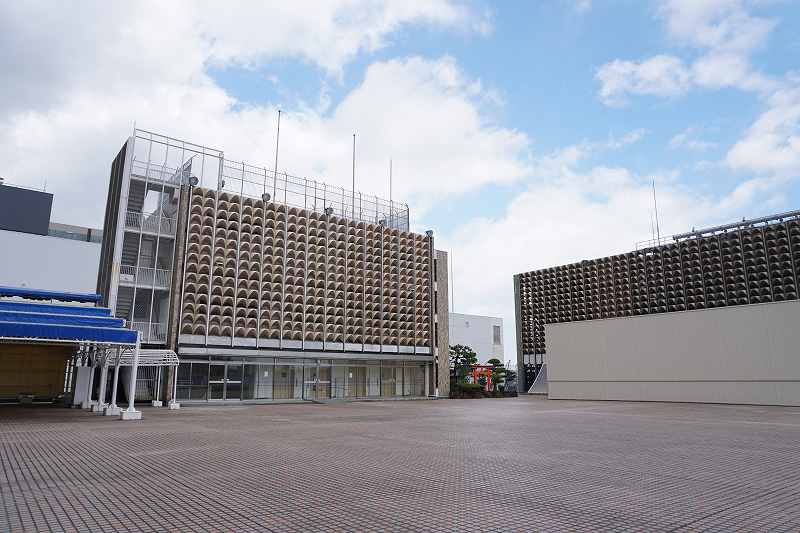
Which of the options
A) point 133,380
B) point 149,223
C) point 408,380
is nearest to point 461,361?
point 408,380

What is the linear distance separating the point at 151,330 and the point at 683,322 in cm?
3183

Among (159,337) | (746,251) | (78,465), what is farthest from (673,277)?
(78,465)

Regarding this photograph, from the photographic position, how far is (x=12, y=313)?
18.9 m

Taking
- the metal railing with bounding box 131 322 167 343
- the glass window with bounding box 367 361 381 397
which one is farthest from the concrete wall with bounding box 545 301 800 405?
the metal railing with bounding box 131 322 167 343

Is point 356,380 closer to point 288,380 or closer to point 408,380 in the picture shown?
point 408,380

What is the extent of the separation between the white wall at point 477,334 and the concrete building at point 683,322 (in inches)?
778

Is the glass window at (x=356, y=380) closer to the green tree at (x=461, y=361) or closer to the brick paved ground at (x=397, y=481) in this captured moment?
the green tree at (x=461, y=361)

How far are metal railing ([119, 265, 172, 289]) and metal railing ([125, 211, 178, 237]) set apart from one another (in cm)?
238

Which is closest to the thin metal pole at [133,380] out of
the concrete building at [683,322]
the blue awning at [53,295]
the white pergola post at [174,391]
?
the white pergola post at [174,391]

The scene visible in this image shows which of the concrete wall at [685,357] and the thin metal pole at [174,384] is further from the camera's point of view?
the concrete wall at [685,357]

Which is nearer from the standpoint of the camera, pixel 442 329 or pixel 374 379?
pixel 374 379

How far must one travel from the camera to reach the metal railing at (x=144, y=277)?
32.8 meters

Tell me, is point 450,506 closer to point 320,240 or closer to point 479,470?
point 479,470

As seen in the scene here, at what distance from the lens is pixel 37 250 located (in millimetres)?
57406
